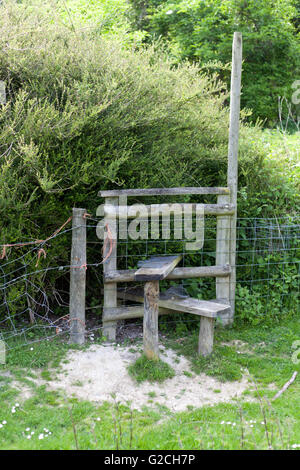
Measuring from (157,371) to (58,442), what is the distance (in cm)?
132

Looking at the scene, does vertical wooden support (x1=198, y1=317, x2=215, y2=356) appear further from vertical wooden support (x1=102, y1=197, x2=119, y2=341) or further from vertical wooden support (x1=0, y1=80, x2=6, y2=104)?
vertical wooden support (x1=0, y1=80, x2=6, y2=104)

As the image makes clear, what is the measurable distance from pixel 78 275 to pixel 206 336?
147 cm

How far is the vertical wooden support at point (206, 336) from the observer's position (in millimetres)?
4648

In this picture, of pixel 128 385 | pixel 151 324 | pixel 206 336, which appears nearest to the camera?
pixel 128 385

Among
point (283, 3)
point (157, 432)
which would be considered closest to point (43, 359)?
point (157, 432)

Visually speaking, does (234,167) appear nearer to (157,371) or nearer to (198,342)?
(198,342)

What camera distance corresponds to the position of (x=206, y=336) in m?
4.66

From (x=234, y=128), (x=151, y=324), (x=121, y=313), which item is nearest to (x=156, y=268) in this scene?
(x=151, y=324)

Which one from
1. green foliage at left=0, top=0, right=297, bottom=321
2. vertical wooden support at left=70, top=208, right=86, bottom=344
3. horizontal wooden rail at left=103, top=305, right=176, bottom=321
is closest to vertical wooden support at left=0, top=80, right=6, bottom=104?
green foliage at left=0, top=0, right=297, bottom=321

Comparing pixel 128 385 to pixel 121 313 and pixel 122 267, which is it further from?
pixel 122 267

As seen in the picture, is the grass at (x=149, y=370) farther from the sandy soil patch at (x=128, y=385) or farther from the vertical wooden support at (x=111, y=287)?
the vertical wooden support at (x=111, y=287)

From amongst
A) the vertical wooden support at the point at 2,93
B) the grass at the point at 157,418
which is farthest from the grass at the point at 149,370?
the vertical wooden support at the point at 2,93

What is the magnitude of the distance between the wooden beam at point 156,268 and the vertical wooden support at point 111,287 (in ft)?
1.12

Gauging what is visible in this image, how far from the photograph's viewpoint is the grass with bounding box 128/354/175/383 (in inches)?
168
